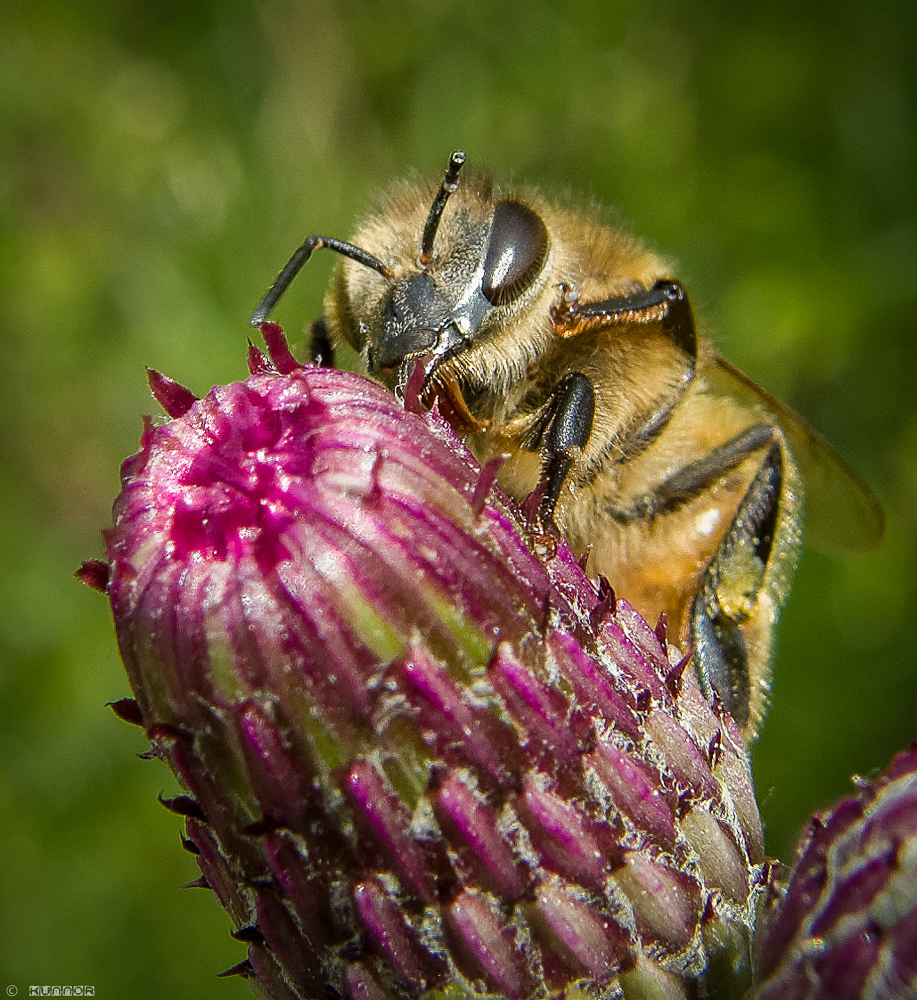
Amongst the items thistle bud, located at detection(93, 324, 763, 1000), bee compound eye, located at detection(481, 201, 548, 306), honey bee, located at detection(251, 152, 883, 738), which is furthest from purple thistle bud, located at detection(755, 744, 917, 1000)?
bee compound eye, located at detection(481, 201, 548, 306)

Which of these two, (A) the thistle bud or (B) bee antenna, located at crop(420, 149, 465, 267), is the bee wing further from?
(A) the thistle bud

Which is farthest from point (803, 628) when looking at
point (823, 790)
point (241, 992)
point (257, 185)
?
point (257, 185)

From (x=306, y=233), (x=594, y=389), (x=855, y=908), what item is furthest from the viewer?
(x=306, y=233)

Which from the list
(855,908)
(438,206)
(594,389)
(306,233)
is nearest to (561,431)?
(594,389)

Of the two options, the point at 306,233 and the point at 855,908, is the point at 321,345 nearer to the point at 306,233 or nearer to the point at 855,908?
the point at 855,908

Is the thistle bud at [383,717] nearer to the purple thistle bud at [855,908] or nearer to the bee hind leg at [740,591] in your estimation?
the purple thistle bud at [855,908]

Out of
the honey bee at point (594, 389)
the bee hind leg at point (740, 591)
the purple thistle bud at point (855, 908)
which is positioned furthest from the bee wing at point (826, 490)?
the purple thistle bud at point (855, 908)
